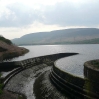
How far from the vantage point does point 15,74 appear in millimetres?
42906

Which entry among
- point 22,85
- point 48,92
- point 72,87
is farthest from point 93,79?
point 22,85

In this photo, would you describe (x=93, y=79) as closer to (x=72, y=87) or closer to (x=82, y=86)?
(x=82, y=86)

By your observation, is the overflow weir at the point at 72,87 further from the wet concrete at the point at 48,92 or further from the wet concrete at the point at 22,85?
the wet concrete at the point at 22,85

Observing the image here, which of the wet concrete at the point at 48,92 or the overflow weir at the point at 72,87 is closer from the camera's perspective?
the overflow weir at the point at 72,87

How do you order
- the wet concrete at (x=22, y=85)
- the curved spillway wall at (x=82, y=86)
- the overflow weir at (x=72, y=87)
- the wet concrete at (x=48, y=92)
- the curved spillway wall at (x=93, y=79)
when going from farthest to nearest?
the wet concrete at (x=22, y=85), the wet concrete at (x=48, y=92), the overflow weir at (x=72, y=87), the curved spillway wall at (x=82, y=86), the curved spillway wall at (x=93, y=79)

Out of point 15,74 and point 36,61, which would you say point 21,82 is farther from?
point 36,61

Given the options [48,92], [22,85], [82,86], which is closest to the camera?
[82,86]

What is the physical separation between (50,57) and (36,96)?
136 ft

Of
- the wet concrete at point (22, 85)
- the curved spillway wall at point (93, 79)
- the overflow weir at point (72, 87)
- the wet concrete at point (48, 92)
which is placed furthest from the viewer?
the wet concrete at point (22, 85)

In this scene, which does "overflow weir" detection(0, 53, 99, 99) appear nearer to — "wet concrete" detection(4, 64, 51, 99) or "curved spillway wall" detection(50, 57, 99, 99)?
"curved spillway wall" detection(50, 57, 99, 99)

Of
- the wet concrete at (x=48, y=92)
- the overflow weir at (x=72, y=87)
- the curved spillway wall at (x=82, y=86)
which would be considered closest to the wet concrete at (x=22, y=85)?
the overflow weir at (x=72, y=87)

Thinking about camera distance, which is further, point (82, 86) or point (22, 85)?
point (22, 85)

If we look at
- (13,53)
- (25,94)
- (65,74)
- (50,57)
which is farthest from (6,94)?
(13,53)

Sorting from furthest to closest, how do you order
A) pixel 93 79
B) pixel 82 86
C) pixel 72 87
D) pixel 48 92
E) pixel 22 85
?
pixel 22 85, pixel 48 92, pixel 72 87, pixel 82 86, pixel 93 79
